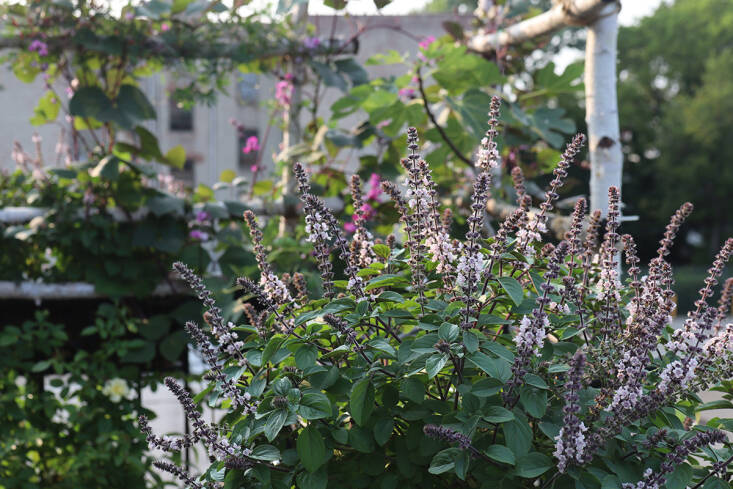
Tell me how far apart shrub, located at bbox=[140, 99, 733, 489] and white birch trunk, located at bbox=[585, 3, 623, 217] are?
113 centimetres

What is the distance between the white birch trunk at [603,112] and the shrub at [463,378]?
44.6 inches

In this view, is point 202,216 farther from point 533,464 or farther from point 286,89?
point 533,464

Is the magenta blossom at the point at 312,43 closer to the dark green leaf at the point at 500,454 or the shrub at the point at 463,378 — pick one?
the shrub at the point at 463,378

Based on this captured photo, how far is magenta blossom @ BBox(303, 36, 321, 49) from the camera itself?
13.3 feet

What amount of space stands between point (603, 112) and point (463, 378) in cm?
171

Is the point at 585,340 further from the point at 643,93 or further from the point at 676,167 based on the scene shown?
the point at 643,93

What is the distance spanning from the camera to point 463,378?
153cm

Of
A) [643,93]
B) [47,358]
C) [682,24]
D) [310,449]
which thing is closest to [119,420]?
[47,358]

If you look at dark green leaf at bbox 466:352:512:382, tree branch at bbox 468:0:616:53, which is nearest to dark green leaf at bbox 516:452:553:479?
dark green leaf at bbox 466:352:512:382

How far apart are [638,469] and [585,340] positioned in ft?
1.07

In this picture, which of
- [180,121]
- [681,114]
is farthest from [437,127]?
[681,114]

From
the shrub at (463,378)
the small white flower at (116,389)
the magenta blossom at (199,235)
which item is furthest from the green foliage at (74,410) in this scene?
the shrub at (463,378)

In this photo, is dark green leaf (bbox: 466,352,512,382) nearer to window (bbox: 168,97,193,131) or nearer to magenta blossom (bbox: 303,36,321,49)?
magenta blossom (bbox: 303,36,321,49)

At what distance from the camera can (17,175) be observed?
3768 mm
